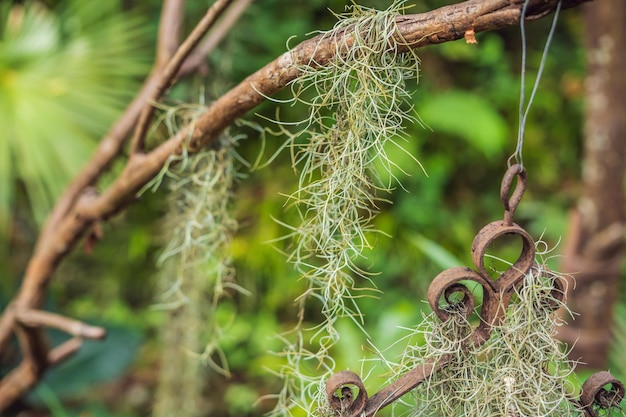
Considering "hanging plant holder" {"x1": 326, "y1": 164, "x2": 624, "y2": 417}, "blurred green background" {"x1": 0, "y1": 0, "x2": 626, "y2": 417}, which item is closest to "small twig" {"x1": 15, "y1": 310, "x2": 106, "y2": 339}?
"blurred green background" {"x1": 0, "y1": 0, "x2": 626, "y2": 417}

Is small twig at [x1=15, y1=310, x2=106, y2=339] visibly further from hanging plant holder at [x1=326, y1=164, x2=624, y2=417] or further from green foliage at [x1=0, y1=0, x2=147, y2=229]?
hanging plant holder at [x1=326, y1=164, x2=624, y2=417]

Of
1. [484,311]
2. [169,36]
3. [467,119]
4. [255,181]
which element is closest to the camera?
[484,311]

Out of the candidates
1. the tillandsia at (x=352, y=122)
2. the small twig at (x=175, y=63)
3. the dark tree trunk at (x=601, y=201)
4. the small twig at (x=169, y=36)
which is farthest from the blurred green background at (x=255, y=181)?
the tillandsia at (x=352, y=122)

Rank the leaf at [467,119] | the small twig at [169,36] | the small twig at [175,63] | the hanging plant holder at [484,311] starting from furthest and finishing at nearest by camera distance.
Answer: the leaf at [467,119], the small twig at [169,36], the small twig at [175,63], the hanging plant holder at [484,311]

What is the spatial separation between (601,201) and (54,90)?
126cm

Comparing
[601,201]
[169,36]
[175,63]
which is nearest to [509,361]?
[175,63]

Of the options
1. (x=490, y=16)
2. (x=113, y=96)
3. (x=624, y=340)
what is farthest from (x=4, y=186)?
(x=624, y=340)

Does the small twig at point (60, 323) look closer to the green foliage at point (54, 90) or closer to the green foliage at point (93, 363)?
the green foliage at point (54, 90)

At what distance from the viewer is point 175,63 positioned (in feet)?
2.33

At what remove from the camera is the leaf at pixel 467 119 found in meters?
1.85

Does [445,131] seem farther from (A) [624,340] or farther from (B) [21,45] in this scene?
(B) [21,45]

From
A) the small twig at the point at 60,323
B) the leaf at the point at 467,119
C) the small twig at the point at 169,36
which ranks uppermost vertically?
the small twig at the point at 169,36

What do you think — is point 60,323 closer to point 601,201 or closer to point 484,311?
point 484,311

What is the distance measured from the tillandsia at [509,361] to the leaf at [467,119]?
1.41 metres
